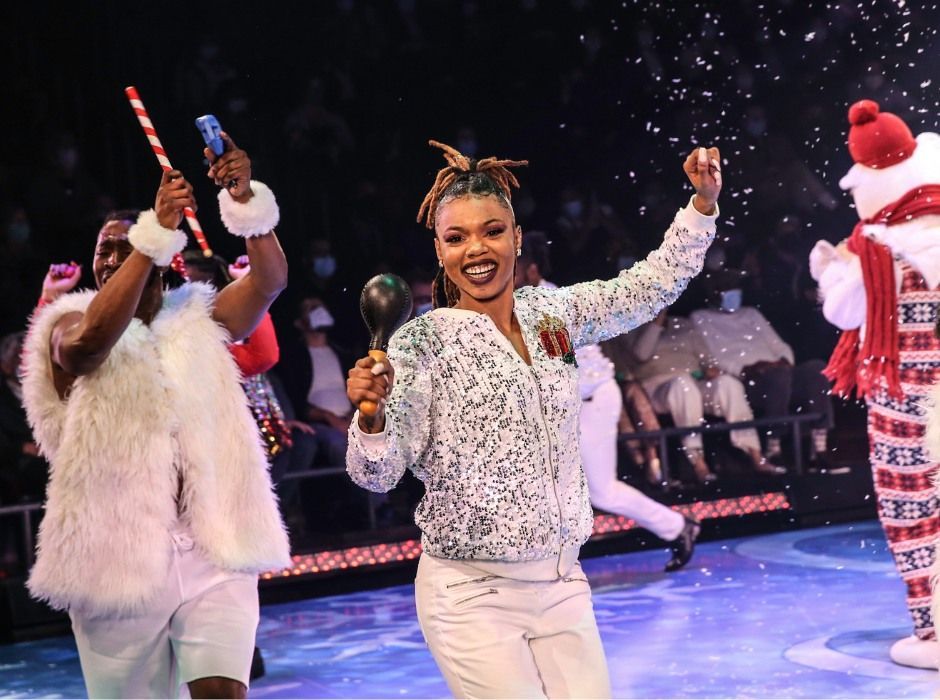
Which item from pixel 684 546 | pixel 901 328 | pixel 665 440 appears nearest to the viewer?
pixel 901 328

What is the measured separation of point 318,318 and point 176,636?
5227mm

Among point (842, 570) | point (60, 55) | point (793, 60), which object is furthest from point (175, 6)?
point (842, 570)

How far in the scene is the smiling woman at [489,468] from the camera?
271 centimetres

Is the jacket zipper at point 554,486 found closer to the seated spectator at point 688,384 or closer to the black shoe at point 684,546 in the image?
the black shoe at point 684,546

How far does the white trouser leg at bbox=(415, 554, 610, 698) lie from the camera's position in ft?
8.82

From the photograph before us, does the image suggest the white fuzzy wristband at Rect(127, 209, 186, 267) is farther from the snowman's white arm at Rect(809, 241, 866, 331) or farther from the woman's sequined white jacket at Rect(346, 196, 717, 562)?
the snowman's white arm at Rect(809, 241, 866, 331)

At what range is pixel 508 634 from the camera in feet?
8.91

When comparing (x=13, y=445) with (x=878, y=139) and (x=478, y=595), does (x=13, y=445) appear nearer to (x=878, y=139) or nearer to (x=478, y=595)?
(x=878, y=139)

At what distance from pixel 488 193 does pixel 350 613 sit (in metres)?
4.32

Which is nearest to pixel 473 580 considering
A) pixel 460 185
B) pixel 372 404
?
pixel 372 404

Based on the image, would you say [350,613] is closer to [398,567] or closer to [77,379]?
[398,567]

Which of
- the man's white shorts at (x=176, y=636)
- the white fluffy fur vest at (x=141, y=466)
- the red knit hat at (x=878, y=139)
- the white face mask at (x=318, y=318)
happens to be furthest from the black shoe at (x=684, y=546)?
the man's white shorts at (x=176, y=636)

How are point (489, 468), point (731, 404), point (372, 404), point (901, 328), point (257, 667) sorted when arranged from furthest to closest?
point (731, 404), point (257, 667), point (901, 328), point (489, 468), point (372, 404)

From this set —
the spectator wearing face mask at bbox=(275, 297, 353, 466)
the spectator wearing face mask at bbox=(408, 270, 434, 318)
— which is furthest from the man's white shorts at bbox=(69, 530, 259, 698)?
the spectator wearing face mask at bbox=(408, 270, 434, 318)
